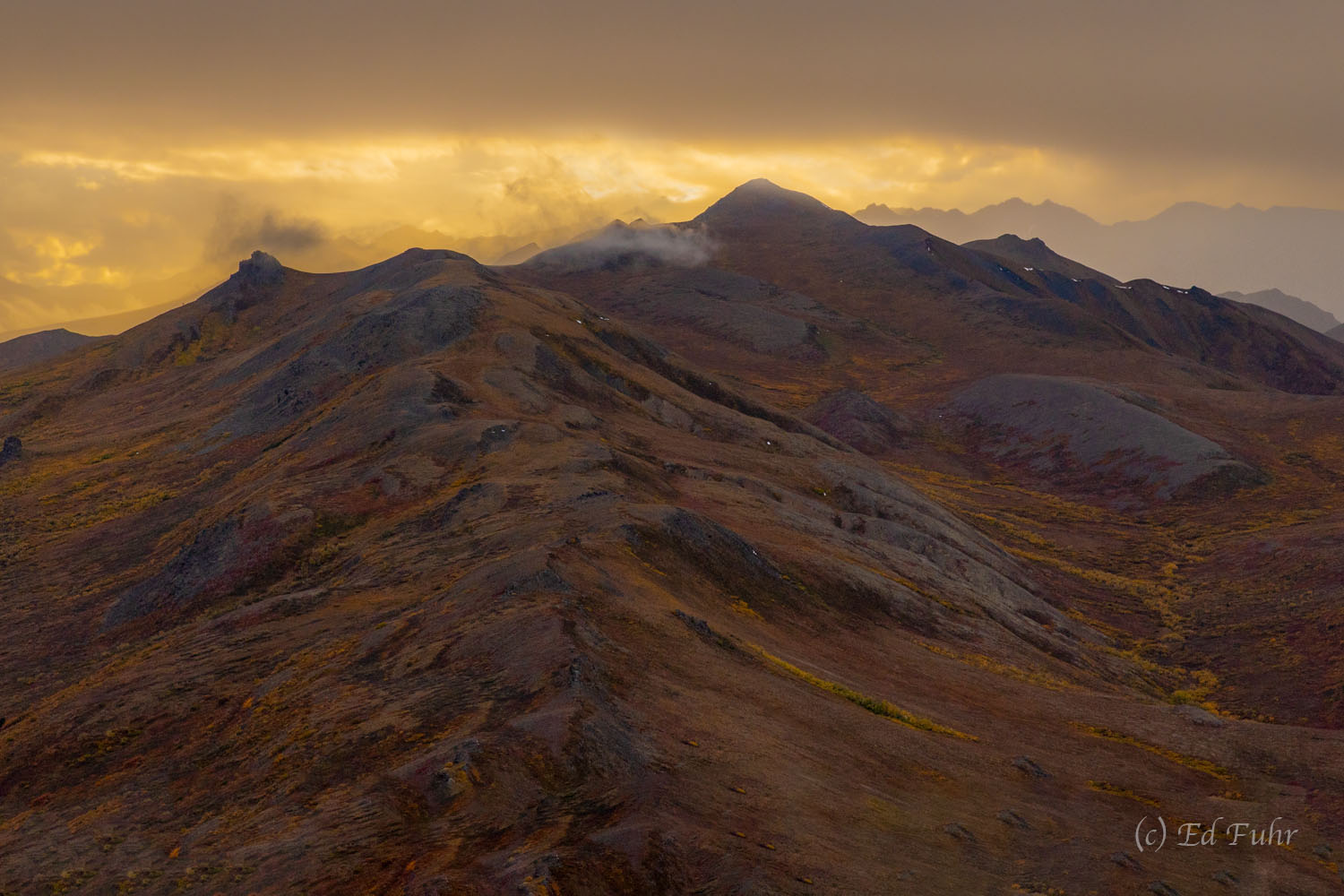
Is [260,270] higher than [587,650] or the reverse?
higher

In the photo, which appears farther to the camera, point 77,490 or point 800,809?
point 77,490

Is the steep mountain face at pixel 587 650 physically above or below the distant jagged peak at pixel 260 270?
below

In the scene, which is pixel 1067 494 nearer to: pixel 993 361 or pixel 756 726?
pixel 993 361

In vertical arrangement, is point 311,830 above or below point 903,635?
above

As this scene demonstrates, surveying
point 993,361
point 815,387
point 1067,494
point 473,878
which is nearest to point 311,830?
point 473,878

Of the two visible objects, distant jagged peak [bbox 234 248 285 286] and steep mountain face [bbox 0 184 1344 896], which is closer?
steep mountain face [bbox 0 184 1344 896]

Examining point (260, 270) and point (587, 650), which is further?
point (260, 270)

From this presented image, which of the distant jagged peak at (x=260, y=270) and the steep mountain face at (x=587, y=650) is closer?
the steep mountain face at (x=587, y=650)

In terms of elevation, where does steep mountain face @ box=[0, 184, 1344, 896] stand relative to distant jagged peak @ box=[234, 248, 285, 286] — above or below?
below
